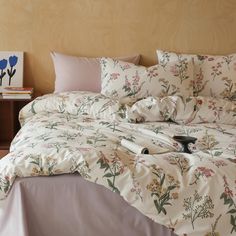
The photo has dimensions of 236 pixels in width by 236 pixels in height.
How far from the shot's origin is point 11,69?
9.86 feet

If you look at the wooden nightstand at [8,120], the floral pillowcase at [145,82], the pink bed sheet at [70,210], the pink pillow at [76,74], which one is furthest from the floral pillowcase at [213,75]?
the pink bed sheet at [70,210]

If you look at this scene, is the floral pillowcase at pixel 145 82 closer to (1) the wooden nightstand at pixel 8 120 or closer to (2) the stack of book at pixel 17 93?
(2) the stack of book at pixel 17 93

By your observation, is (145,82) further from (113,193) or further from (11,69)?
(113,193)

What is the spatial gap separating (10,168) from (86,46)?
5.62 feet

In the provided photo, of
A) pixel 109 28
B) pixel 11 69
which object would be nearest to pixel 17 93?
pixel 11 69

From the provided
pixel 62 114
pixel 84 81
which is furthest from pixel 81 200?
pixel 84 81

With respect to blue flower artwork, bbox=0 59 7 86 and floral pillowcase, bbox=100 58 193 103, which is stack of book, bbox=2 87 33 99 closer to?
blue flower artwork, bbox=0 59 7 86

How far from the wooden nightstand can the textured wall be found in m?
0.22

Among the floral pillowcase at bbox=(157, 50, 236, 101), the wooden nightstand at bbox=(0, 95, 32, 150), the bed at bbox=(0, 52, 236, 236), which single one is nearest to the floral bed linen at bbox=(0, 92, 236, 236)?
the bed at bbox=(0, 52, 236, 236)

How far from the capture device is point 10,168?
151 centimetres

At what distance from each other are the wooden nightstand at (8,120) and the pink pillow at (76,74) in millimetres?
339

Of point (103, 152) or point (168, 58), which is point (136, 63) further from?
point (103, 152)

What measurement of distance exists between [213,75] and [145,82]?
55 cm

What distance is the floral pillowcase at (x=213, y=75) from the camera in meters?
2.77
